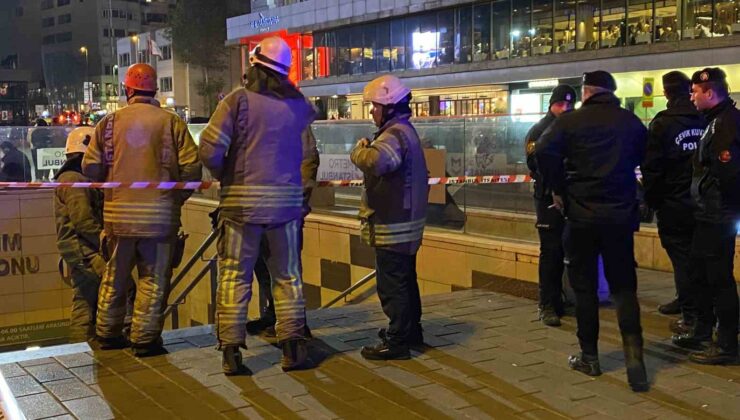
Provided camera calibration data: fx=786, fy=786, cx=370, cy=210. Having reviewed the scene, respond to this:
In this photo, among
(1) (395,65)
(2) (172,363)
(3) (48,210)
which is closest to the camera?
(2) (172,363)

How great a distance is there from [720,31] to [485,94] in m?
12.1

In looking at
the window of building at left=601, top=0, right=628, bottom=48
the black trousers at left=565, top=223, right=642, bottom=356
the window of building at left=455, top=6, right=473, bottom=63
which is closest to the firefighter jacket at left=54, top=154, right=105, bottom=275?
the black trousers at left=565, top=223, right=642, bottom=356

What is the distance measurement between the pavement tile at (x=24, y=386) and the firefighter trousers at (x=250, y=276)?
1012mm

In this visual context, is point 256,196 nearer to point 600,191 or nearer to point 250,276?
point 250,276

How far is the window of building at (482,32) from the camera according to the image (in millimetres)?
36219

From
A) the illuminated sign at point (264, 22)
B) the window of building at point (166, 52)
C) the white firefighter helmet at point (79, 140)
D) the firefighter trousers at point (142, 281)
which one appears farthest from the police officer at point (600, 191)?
the window of building at point (166, 52)

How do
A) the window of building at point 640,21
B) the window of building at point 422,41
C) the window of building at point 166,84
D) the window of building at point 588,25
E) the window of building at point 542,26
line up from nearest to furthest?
the window of building at point 640,21
the window of building at point 588,25
the window of building at point 542,26
the window of building at point 422,41
the window of building at point 166,84

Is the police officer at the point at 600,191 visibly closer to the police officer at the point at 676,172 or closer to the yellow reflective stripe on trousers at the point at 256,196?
the police officer at the point at 676,172

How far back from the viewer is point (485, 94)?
37.3 m

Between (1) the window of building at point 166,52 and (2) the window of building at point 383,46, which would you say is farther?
(1) the window of building at point 166,52

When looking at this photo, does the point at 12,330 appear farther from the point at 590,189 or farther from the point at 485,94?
the point at 485,94

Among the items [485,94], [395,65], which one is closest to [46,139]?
[485,94]

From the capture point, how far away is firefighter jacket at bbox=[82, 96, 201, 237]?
15.5 feet

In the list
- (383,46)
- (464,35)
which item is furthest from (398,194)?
(383,46)
